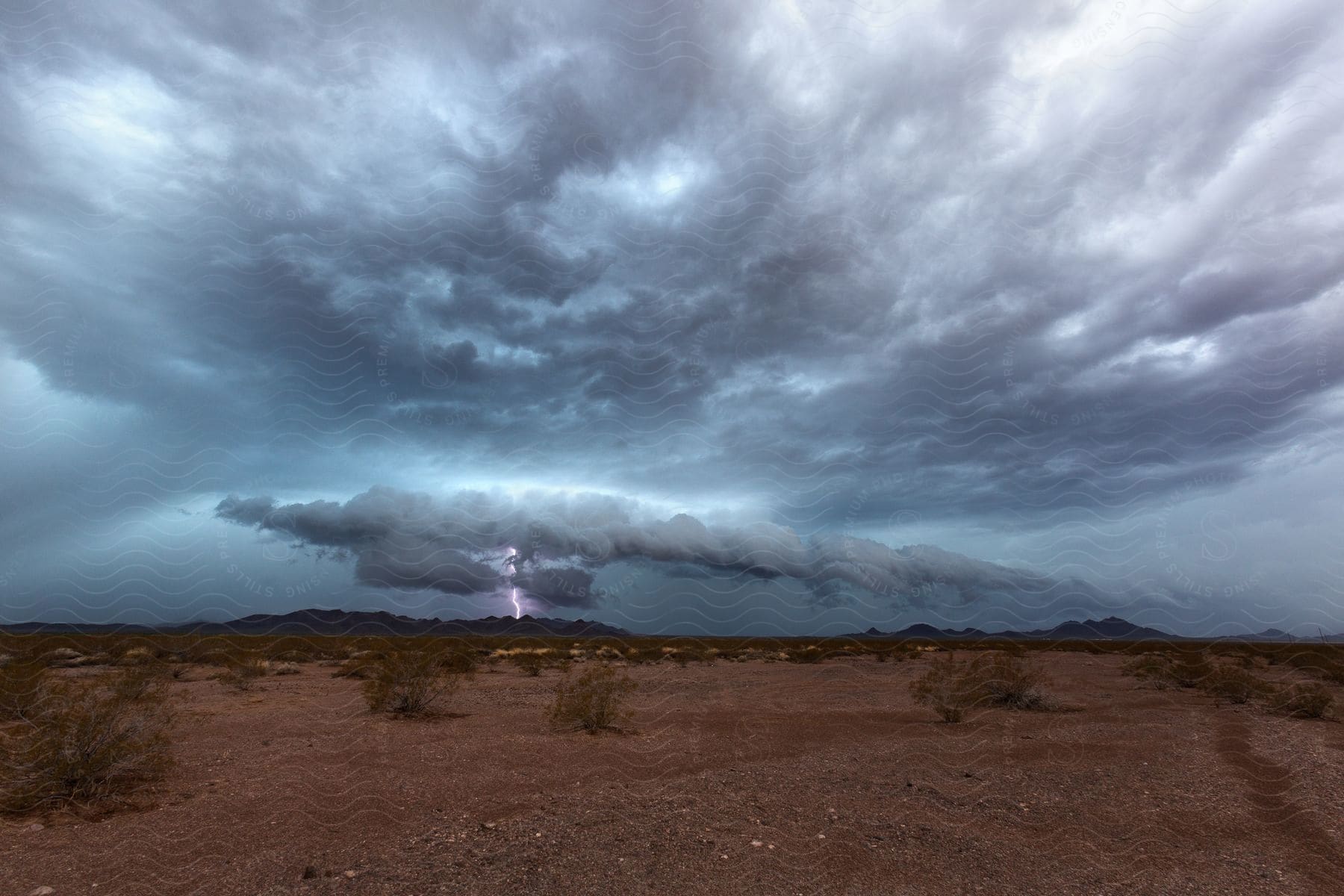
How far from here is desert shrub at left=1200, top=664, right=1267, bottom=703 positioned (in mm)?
19312

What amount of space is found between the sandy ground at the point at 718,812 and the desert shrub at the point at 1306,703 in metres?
1.72

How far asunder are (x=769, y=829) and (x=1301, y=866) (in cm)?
577

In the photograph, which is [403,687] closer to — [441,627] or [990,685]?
[990,685]

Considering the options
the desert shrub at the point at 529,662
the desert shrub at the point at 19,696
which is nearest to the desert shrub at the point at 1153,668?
the desert shrub at the point at 529,662

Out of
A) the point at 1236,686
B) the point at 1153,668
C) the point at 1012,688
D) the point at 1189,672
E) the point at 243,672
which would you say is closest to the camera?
the point at 1012,688

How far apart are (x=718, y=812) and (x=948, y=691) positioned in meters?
9.81

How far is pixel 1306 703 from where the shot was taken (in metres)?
16.9

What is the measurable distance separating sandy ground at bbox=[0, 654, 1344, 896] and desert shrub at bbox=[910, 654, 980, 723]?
1.60 feet

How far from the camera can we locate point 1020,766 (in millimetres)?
11281

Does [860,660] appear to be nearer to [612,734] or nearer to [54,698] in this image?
[612,734]

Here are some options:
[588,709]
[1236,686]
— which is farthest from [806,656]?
[588,709]

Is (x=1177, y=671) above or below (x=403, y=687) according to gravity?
below

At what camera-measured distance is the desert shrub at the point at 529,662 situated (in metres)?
28.6

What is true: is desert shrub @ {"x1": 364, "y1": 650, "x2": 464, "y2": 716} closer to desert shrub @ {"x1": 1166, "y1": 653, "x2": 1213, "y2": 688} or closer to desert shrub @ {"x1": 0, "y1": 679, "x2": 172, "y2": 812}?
desert shrub @ {"x1": 0, "y1": 679, "x2": 172, "y2": 812}
